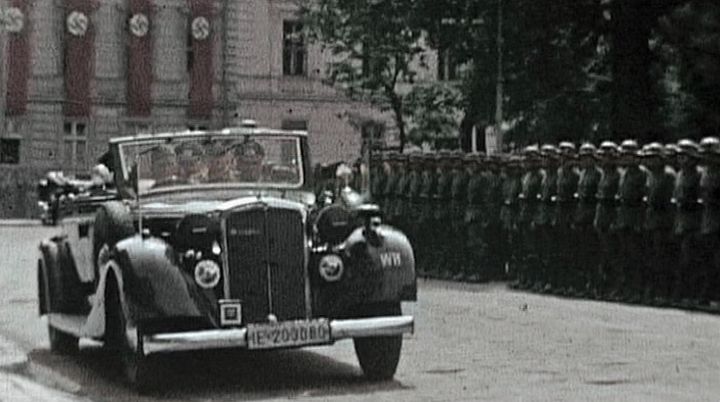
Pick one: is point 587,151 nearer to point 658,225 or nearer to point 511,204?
point 658,225

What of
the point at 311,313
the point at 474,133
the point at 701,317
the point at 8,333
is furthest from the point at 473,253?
the point at 474,133

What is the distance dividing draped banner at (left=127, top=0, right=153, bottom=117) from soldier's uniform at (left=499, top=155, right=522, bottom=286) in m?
25.3

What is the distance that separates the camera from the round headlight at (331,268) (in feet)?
38.6

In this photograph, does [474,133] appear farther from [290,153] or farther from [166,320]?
[166,320]

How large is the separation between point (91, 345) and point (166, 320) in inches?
167

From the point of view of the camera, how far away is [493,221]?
21953mm

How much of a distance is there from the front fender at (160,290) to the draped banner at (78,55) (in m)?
34.6

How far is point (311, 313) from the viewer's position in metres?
11.7

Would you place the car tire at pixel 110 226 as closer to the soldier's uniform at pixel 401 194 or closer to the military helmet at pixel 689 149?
the military helmet at pixel 689 149

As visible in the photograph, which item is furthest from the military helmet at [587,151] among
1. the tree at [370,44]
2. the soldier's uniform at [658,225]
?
the tree at [370,44]

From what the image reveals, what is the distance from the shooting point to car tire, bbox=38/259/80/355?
580 inches

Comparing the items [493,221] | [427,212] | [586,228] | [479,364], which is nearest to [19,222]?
[427,212]

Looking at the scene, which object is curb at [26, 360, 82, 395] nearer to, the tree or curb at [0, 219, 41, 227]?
the tree

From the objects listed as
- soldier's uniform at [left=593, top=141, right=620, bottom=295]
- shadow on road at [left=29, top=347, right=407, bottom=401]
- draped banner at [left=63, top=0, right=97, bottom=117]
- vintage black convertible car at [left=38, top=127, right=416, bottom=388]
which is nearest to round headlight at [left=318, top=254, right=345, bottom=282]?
vintage black convertible car at [left=38, top=127, right=416, bottom=388]
